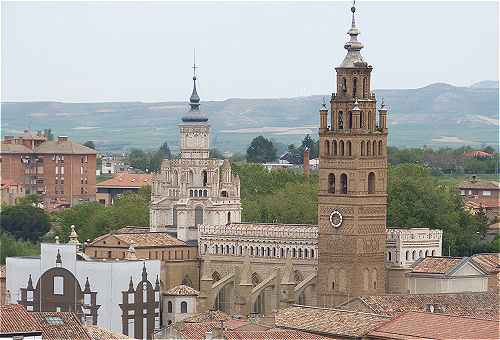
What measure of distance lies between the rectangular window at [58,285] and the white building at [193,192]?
10.3 metres

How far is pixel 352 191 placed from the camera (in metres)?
81.5

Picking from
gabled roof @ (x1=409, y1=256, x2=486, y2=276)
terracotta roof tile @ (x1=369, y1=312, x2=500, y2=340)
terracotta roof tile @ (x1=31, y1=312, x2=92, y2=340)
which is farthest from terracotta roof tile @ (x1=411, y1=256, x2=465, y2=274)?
terracotta roof tile @ (x1=31, y1=312, x2=92, y2=340)

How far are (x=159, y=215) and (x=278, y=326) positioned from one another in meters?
28.9

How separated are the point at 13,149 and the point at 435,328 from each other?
10531 centimetres

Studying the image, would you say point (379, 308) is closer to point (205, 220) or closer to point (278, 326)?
point (278, 326)

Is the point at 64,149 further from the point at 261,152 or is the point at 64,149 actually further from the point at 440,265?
the point at 440,265

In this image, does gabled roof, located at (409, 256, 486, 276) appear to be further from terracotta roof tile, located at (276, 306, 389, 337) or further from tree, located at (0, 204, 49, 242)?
tree, located at (0, 204, 49, 242)

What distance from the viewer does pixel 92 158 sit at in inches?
6211

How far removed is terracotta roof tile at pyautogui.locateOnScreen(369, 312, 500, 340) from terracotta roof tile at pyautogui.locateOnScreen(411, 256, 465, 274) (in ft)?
64.2

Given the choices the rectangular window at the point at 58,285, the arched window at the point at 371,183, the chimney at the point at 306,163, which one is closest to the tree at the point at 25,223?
the chimney at the point at 306,163

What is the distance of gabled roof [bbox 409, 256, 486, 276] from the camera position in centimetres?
7981

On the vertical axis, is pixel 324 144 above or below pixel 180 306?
above

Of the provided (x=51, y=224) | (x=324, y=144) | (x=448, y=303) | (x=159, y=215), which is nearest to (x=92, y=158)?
(x=51, y=224)

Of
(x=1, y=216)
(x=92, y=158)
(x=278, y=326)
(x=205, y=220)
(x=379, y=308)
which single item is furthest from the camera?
(x=92, y=158)
